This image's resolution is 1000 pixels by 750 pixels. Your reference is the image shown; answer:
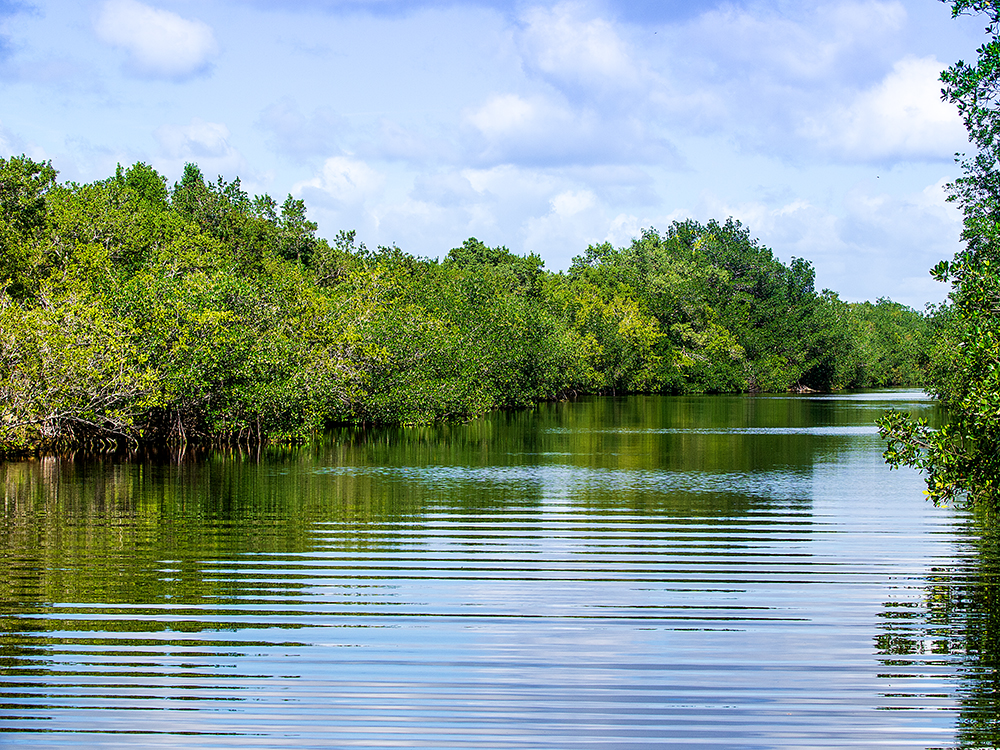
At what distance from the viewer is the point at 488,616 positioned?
423 inches

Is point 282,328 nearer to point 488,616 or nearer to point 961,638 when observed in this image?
point 488,616

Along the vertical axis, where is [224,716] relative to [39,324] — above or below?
below

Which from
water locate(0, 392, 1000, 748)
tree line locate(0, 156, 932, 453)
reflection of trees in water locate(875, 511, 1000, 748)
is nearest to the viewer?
water locate(0, 392, 1000, 748)

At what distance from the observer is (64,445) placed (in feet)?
91.4

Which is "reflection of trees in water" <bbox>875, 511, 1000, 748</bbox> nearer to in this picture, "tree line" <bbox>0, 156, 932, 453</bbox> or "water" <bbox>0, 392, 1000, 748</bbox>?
"water" <bbox>0, 392, 1000, 748</bbox>

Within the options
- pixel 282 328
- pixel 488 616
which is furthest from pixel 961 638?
pixel 282 328

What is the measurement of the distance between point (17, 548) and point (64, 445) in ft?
47.9

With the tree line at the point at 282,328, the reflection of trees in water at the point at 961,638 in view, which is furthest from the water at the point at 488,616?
the tree line at the point at 282,328

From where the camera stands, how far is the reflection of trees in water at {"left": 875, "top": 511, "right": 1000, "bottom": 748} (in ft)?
25.2

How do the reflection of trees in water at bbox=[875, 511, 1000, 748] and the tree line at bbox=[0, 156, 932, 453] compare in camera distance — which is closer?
the reflection of trees in water at bbox=[875, 511, 1000, 748]

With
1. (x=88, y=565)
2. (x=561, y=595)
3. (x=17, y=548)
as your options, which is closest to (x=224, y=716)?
(x=561, y=595)

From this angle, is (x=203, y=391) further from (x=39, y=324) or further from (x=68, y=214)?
(x=68, y=214)

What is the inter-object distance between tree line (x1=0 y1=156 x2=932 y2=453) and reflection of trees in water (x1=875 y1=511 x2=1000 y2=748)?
20.4 meters

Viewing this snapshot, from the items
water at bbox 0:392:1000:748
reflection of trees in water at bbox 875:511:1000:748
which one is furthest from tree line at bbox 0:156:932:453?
reflection of trees in water at bbox 875:511:1000:748
